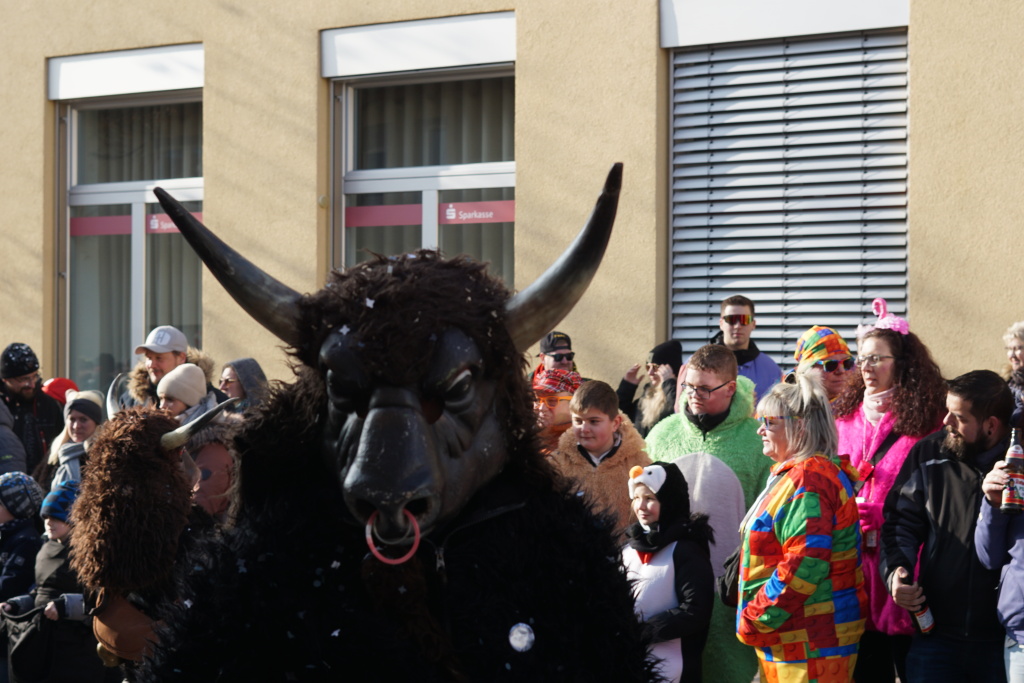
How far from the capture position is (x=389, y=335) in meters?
2.22

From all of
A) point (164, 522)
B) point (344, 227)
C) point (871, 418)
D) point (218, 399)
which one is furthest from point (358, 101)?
point (164, 522)

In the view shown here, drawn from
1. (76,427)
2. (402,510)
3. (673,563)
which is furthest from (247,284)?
(76,427)

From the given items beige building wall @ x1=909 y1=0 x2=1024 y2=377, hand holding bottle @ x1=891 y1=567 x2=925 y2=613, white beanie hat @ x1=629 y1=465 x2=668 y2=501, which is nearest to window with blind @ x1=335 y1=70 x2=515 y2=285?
beige building wall @ x1=909 y1=0 x2=1024 y2=377

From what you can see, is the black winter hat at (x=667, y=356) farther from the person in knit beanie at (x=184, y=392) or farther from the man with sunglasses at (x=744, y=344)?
the person in knit beanie at (x=184, y=392)

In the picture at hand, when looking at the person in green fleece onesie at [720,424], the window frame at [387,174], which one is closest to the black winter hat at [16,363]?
the window frame at [387,174]

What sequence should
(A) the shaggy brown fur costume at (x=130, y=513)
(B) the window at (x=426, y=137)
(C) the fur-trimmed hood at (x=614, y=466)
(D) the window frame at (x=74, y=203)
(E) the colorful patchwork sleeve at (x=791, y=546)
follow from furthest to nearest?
1. (D) the window frame at (x=74, y=203)
2. (B) the window at (x=426, y=137)
3. (C) the fur-trimmed hood at (x=614, y=466)
4. (E) the colorful patchwork sleeve at (x=791, y=546)
5. (A) the shaggy brown fur costume at (x=130, y=513)

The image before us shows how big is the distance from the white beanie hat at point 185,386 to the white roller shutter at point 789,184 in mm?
3801

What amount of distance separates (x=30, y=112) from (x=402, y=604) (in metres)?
10.5

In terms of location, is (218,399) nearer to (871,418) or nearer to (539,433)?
(871,418)

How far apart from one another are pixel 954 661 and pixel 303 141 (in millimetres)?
7004

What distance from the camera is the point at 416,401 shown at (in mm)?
2207

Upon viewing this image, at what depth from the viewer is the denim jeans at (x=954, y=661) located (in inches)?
188

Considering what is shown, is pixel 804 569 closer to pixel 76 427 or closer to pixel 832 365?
pixel 832 365

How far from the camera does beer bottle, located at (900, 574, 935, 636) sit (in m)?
4.86
